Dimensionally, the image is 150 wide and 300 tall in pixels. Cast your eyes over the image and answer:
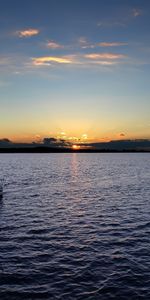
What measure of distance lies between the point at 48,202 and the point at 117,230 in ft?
72.4

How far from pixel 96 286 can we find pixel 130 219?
68.0 ft

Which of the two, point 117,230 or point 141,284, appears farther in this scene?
point 117,230

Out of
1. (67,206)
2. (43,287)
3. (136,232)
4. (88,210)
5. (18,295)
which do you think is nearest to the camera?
(18,295)

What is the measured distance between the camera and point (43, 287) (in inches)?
824

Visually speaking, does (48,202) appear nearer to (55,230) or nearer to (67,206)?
(67,206)

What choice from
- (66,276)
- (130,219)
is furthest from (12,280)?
(130,219)

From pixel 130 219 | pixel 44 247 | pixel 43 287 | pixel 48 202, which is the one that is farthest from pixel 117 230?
pixel 48 202

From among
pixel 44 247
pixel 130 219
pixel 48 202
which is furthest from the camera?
pixel 48 202

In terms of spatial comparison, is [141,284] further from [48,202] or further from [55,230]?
[48,202]

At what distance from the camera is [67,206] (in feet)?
171

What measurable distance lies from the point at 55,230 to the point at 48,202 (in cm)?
1996

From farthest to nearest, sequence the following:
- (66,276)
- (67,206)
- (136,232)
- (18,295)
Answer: (67,206)
(136,232)
(66,276)
(18,295)

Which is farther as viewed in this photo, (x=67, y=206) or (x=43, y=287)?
(x=67, y=206)

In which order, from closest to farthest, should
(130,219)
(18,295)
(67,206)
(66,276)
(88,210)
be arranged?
(18,295) < (66,276) < (130,219) < (88,210) < (67,206)
